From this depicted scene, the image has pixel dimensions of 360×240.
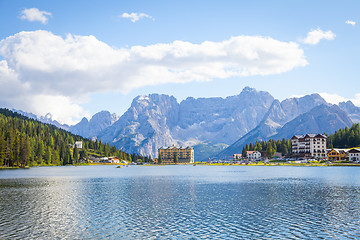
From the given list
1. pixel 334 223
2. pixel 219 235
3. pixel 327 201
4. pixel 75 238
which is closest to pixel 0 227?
pixel 75 238

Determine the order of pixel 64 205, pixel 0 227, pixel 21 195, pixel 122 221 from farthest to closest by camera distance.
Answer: pixel 21 195, pixel 64 205, pixel 122 221, pixel 0 227

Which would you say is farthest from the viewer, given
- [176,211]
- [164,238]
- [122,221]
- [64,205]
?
[64,205]

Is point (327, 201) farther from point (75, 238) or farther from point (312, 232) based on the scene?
point (75, 238)

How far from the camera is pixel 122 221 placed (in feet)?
166

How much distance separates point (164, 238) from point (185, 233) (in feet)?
11.6

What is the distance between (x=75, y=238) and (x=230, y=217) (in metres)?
23.6

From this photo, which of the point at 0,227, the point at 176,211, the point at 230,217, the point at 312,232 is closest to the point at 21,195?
the point at 0,227

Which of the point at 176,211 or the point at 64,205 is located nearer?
the point at 176,211

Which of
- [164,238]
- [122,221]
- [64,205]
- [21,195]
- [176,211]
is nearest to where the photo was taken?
[164,238]

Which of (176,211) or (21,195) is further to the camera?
(21,195)

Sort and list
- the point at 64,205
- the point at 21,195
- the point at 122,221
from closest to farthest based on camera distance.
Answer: the point at 122,221, the point at 64,205, the point at 21,195

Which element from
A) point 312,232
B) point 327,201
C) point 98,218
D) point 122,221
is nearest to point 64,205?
point 98,218

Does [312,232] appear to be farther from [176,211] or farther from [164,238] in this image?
[176,211]

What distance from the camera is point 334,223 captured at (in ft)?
156
